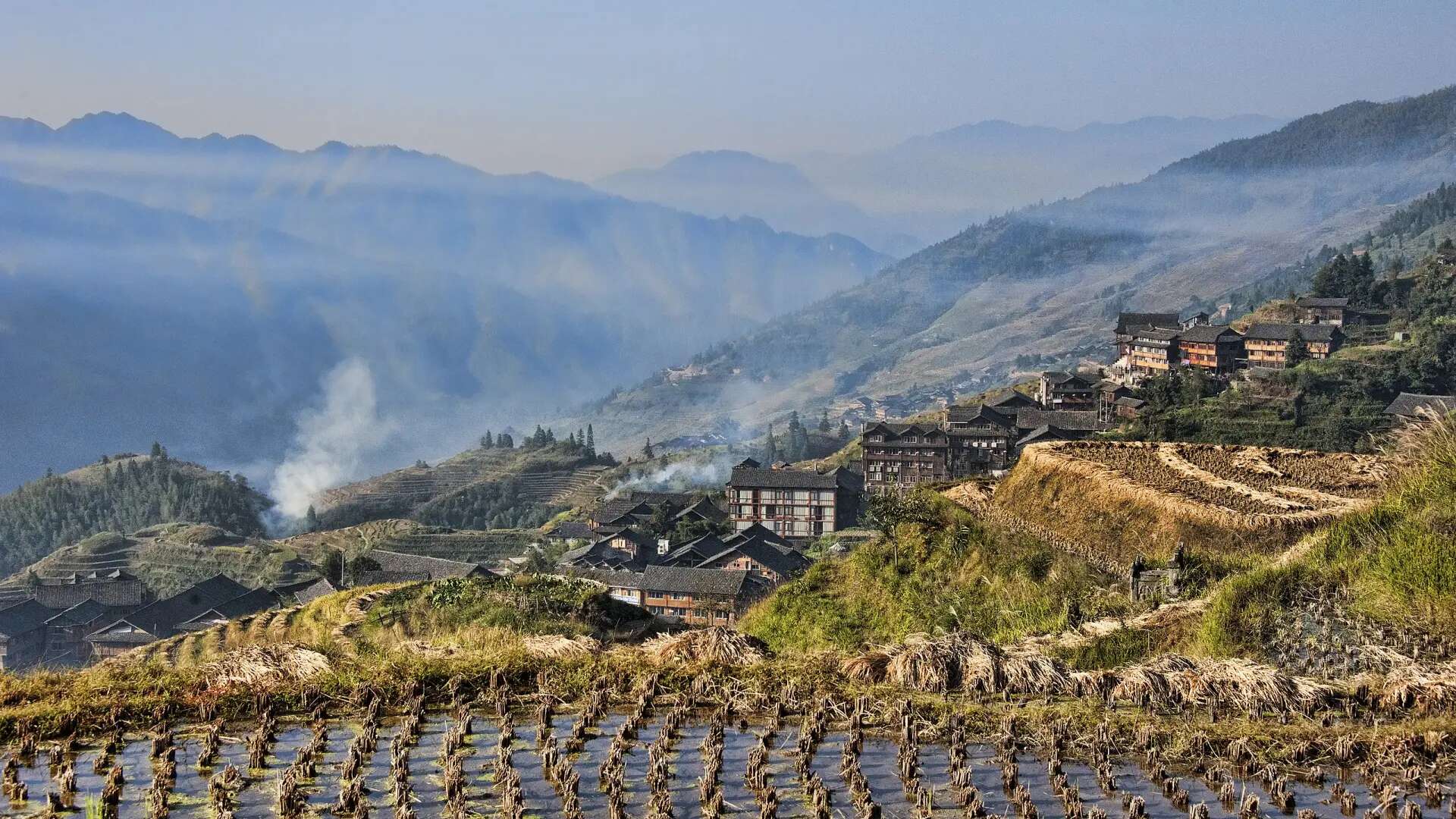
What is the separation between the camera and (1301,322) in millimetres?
85562

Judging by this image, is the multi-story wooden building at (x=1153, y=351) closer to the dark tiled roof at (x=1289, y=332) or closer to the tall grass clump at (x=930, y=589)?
the dark tiled roof at (x=1289, y=332)

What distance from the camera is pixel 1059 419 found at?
7694 centimetres

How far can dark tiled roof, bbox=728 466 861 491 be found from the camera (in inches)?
3059

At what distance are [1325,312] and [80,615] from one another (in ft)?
238

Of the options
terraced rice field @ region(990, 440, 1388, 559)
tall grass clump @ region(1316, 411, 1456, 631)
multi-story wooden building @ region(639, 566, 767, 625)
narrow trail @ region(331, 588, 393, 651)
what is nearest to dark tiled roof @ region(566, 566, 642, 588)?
multi-story wooden building @ region(639, 566, 767, 625)

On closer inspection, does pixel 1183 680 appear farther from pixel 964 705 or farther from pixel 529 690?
pixel 529 690

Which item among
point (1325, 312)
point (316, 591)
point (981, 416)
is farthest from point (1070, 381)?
point (316, 591)

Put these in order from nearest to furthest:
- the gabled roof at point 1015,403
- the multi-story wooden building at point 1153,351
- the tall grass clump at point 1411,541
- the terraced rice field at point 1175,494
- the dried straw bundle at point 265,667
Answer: the dried straw bundle at point 265,667 → the tall grass clump at point 1411,541 → the terraced rice field at point 1175,494 → the multi-story wooden building at point 1153,351 → the gabled roof at point 1015,403

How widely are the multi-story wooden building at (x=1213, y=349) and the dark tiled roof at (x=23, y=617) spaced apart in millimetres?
63398

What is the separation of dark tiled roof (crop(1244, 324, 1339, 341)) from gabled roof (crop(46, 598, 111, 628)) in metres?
63.7

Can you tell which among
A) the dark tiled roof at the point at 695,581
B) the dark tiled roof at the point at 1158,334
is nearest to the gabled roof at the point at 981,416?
the dark tiled roof at the point at 1158,334

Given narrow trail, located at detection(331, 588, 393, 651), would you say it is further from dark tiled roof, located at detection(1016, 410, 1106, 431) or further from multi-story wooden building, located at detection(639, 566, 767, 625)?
dark tiled roof, located at detection(1016, 410, 1106, 431)

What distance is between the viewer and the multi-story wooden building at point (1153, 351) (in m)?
84.1

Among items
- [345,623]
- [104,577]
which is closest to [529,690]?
[345,623]
